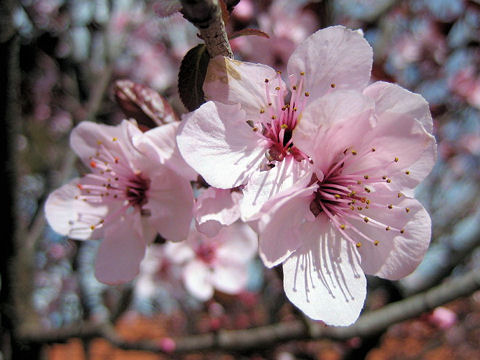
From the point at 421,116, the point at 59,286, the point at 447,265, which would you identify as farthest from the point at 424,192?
the point at 59,286

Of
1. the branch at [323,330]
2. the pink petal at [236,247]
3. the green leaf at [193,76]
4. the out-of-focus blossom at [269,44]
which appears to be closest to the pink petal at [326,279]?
the green leaf at [193,76]

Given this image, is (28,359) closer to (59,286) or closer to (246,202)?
(246,202)

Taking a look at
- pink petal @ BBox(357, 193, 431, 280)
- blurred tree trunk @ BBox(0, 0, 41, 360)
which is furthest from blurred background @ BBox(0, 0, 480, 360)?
pink petal @ BBox(357, 193, 431, 280)

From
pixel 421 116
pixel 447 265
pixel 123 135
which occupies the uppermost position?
pixel 421 116

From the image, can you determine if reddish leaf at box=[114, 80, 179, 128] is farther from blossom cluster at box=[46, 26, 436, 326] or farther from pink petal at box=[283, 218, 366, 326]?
pink petal at box=[283, 218, 366, 326]

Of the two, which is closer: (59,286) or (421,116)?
(421,116)

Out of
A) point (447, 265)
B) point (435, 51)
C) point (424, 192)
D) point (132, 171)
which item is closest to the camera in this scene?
point (132, 171)

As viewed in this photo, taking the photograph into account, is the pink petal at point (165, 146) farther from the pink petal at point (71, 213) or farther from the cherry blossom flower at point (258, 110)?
the pink petal at point (71, 213)
